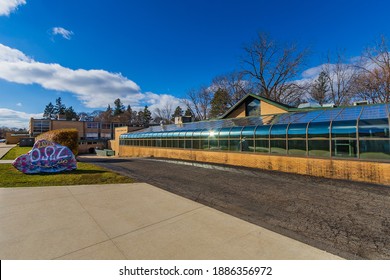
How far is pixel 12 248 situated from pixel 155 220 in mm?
2649

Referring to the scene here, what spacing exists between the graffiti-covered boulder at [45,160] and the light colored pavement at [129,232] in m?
4.65

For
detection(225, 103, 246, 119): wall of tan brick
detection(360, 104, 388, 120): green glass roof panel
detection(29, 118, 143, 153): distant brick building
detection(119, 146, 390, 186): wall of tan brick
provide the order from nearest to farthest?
detection(119, 146, 390, 186): wall of tan brick < detection(360, 104, 388, 120): green glass roof panel < detection(225, 103, 246, 119): wall of tan brick < detection(29, 118, 143, 153): distant brick building

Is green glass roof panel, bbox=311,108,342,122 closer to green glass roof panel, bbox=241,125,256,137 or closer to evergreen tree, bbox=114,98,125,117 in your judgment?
green glass roof panel, bbox=241,125,256,137

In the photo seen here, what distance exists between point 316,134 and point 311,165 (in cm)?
177

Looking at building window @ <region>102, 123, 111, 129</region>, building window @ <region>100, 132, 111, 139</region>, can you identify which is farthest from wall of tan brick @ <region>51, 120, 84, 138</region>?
building window @ <region>102, 123, 111, 129</region>

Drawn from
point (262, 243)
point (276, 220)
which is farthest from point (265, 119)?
point (262, 243)

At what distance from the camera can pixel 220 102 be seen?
4216cm

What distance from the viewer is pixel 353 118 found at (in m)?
9.73

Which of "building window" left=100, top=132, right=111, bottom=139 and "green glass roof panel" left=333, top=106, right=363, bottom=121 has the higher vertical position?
"building window" left=100, top=132, right=111, bottom=139

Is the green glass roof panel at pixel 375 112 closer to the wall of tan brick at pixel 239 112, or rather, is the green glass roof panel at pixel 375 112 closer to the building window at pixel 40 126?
the wall of tan brick at pixel 239 112

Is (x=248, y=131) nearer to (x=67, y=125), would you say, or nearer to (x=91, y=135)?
(x=91, y=135)

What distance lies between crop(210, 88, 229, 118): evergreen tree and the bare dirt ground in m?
33.2

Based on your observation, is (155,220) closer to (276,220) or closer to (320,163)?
(276,220)

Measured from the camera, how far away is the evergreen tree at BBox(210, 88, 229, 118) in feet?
136
